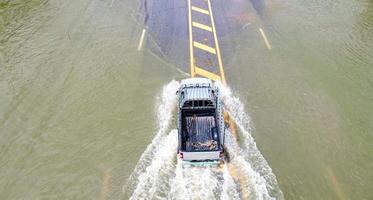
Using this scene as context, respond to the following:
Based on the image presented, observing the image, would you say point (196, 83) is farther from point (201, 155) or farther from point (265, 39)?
point (265, 39)

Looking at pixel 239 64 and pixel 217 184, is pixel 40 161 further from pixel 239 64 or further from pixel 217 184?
pixel 239 64

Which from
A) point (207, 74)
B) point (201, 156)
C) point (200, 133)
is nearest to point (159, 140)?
point (200, 133)

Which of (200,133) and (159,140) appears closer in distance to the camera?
(200,133)

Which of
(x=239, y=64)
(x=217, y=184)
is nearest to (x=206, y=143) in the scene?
(x=217, y=184)

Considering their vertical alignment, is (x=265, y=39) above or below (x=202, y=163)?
above

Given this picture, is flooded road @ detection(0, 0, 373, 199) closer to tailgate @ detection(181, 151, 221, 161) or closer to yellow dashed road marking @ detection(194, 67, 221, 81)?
yellow dashed road marking @ detection(194, 67, 221, 81)

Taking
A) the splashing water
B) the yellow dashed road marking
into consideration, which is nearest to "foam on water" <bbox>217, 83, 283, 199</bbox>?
the splashing water
